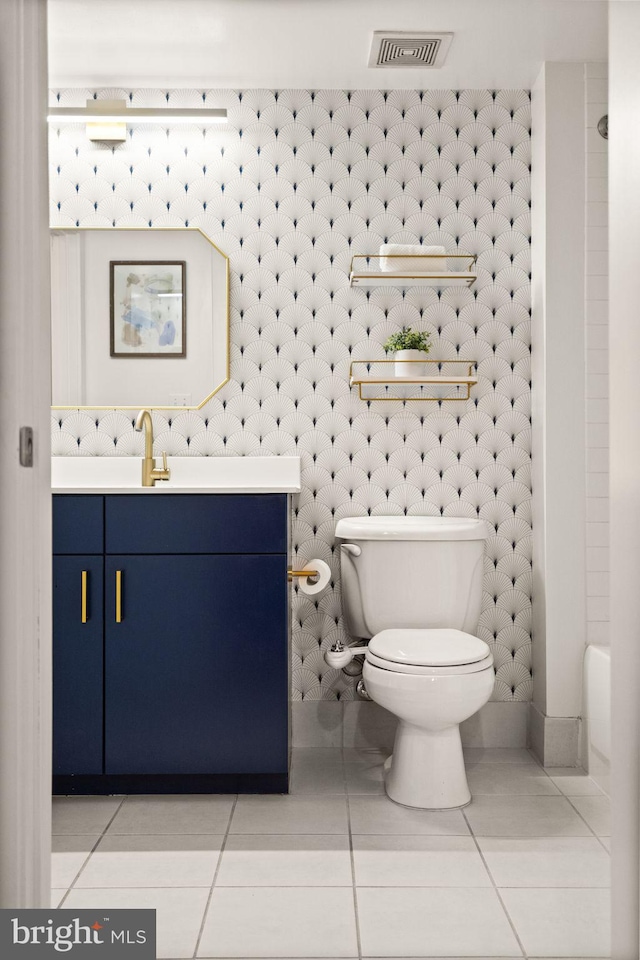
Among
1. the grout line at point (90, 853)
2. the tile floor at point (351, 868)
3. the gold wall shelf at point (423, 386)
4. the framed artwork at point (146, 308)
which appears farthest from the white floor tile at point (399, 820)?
the framed artwork at point (146, 308)

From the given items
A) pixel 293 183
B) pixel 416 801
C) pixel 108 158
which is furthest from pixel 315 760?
pixel 108 158

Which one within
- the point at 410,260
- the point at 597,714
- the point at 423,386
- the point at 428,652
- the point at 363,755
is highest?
the point at 410,260

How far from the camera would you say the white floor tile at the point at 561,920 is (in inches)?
59.6

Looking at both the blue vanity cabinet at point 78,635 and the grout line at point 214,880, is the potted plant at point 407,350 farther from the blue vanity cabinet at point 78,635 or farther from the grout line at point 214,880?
the grout line at point 214,880

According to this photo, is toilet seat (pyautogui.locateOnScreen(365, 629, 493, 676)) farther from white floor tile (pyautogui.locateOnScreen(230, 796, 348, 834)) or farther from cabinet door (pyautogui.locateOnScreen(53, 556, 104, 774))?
cabinet door (pyautogui.locateOnScreen(53, 556, 104, 774))

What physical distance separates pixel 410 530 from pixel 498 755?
34.5 inches

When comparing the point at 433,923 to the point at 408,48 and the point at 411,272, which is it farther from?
the point at 408,48

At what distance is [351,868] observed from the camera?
1841mm

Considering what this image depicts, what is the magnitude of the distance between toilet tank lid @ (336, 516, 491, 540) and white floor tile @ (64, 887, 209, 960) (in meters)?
1.09

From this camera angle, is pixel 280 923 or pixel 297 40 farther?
pixel 297 40

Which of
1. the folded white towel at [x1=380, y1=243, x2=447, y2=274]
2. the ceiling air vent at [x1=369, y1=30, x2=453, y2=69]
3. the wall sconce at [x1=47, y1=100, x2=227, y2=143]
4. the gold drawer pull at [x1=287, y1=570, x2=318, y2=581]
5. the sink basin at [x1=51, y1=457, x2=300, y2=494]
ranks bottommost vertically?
the gold drawer pull at [x1=287, y1=570, x2=318, y2=581]

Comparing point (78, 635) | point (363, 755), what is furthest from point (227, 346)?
point (363, 755)

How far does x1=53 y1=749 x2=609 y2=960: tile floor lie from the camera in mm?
1550

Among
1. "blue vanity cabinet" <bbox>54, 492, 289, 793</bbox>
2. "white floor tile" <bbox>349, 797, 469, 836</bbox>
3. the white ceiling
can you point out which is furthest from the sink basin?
the white ceiling
